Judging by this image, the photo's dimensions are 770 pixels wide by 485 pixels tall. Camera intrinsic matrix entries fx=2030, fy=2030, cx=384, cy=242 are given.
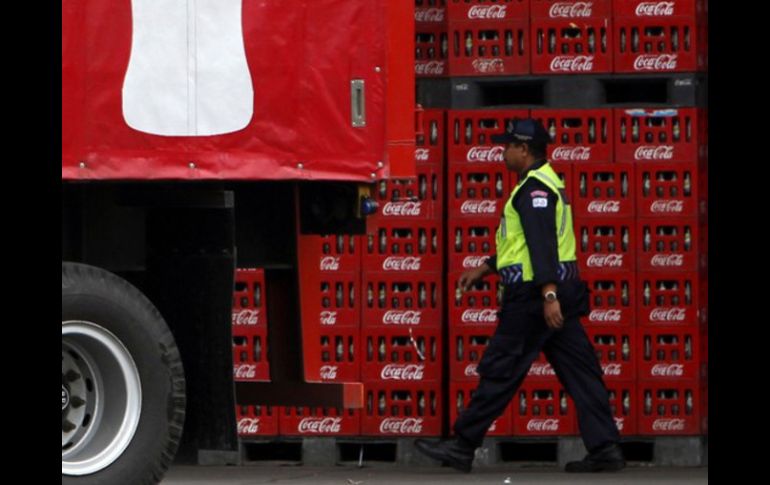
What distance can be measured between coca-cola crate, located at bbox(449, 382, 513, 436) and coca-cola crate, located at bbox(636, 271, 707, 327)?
3.26 ft

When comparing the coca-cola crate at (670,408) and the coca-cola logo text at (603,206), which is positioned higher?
the coca-cola logo text at (603,206)

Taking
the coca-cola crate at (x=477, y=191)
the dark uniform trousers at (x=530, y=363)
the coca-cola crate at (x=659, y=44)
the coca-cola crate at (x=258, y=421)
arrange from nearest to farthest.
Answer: the dark uniform trousers at (x=530, y=363)
the coca-cola crate at (x=659, y=44)
the coca-cola crate at (x=477, y=191)
the coca-cola crate at (x=258, y=421)

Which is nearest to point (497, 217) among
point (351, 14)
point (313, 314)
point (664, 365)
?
point (664, 365)

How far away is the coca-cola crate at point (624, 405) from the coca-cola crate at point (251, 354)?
2.06 meters

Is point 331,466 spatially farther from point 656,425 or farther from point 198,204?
point 198,204

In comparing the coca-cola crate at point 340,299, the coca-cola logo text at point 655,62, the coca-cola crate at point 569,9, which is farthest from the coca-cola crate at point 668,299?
the coca-cola crate at point 340,299

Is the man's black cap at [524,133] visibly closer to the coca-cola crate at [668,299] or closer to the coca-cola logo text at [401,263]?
the coca-cola logo text at [401,263]

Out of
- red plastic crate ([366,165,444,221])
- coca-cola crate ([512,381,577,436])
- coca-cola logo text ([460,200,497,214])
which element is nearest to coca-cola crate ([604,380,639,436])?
coca-cola crate ([512,381,577,436])

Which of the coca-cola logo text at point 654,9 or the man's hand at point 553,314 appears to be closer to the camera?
the man's hand at point 553,314

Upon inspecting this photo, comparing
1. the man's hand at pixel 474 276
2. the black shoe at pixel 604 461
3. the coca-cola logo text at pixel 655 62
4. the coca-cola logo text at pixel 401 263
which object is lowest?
the black shoe at pixel 604 461

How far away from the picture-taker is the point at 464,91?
12094 millimetres

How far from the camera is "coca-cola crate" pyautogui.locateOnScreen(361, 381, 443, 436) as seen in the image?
1216 cm

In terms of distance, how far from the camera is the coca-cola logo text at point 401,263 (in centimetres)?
1214

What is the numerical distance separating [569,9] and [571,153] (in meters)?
0.85
